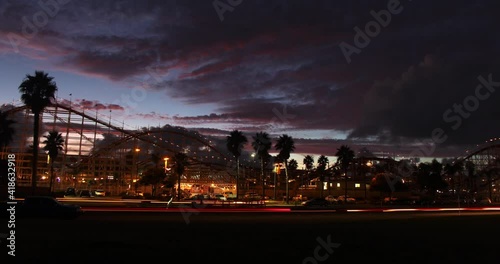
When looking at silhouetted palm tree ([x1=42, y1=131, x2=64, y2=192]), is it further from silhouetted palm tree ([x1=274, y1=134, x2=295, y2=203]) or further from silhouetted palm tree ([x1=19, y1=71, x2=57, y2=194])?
silhouetted palm tree ([x1=274, y1=134, x2=295, y2=203])

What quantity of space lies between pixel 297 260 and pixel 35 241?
8.77m

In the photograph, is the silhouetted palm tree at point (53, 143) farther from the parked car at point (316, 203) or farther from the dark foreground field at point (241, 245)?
the dark foreground field at point (241, 245)

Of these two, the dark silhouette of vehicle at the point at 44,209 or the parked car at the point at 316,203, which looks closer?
the dark silhouette of vehicle at the point at 44,209

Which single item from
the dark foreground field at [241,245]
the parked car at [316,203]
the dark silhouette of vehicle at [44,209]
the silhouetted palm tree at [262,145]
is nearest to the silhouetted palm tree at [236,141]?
the silhouetted palm tree at [262,145]

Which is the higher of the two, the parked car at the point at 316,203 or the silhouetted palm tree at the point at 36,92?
the silhouetted palm tree at the point at 36,92

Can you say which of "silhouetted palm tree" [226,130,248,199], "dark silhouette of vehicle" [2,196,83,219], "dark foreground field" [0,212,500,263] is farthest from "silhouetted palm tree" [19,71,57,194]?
"silhouetted palm tree" [226,130,248,199]

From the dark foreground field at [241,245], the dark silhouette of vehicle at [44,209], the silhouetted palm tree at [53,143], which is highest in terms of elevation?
the silhouetted palm tree at [53,143]

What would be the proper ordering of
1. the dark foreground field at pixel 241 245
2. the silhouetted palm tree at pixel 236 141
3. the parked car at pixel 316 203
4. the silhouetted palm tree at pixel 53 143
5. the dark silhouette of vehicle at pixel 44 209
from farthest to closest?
the silhouetted palm tree at pixel 236 141, the silhouetted palm tree at pixel 53 143, the parked car at pixel 316 203, the dark silhouette of vehicle at pixel 44 209, the dark foreground field at pixel 241 245

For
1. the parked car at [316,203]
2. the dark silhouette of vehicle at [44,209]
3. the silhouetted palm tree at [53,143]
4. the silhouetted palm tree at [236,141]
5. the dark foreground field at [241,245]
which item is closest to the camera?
the dark foreground field at [241,245]

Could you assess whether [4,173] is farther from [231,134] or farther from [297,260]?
[231,134]

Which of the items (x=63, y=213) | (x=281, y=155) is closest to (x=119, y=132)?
(x=281, y=155)

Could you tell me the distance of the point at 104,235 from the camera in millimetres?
16562

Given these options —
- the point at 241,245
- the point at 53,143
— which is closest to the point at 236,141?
the point at 53,143

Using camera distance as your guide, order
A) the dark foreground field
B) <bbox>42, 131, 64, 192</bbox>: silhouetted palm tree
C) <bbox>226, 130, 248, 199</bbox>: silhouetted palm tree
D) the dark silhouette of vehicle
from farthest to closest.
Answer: <bbox>226, 130, 248, 199</bbox>: silhouetted palm tree < <bbox>42, 131, 64, 192</bbox>: silhouetted palm tree < the dark silhouette of vehicle < the dark foreground field
